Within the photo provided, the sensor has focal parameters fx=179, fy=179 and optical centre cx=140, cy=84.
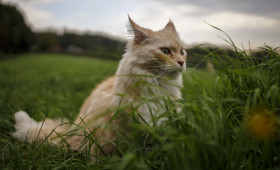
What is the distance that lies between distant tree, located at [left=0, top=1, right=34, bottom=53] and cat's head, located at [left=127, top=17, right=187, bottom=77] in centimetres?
2332

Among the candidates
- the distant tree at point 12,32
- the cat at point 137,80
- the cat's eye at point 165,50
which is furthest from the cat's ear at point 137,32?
the distant tree at point 12,32

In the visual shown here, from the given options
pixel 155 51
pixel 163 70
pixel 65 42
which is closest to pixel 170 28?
pixel 155 51

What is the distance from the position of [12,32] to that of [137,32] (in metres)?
28.5

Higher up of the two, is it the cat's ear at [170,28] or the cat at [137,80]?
the cat's ear at [170,28]

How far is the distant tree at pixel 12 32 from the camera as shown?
2045 cm

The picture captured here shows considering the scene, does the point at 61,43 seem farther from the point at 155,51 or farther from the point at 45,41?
the point at 155,51

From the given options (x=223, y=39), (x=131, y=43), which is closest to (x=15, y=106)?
(x=131, y=43)

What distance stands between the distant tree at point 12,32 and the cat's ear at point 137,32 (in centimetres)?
2326

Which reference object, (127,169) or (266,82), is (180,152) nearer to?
(127,169)

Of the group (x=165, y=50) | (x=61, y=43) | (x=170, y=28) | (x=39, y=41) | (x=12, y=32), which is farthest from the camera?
(x=61, y=43)

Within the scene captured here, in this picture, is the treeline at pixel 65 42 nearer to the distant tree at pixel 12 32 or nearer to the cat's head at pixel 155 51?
the distant tree at pixel 12 32

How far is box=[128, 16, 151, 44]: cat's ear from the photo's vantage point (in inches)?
73.9

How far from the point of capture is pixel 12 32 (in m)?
23.9

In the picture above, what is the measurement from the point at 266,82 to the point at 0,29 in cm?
2456
